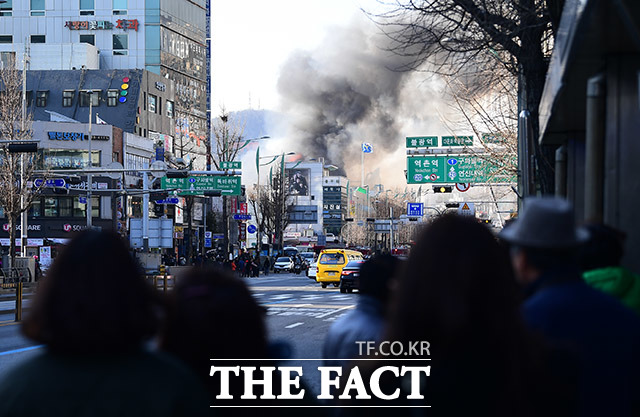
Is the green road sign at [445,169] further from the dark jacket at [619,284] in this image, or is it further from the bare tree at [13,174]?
the dark jacket at [619,284]

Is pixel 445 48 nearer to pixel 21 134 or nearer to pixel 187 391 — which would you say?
pixel 187 391

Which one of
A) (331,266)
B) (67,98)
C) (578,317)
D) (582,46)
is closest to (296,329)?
(582,46)

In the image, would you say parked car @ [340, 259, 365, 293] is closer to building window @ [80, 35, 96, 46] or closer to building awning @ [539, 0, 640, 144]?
building awning @ [539, 0, 640, 144]

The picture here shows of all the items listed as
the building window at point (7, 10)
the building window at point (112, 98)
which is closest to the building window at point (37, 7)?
the building window at point (7, 10)

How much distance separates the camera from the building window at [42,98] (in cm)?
8812

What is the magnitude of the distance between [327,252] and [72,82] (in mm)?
54151

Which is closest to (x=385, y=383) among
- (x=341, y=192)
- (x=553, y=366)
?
(x=553, y=366)

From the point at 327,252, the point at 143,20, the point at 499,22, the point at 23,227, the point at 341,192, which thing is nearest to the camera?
the point at 499,22

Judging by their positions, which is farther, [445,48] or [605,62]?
[445,48]

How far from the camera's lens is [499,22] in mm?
13164

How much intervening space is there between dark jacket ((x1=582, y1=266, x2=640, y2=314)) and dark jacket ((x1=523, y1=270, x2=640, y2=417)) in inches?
41.5


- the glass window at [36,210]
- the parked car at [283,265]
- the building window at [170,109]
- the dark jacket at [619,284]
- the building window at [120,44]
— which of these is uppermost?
the building window at [120,44]

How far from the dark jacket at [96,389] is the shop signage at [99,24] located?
335ft

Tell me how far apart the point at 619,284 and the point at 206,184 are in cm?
4392
